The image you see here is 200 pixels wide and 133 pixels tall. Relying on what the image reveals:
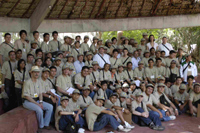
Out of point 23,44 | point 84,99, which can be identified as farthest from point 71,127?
point 23,44

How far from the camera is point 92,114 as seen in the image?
6.23 metres

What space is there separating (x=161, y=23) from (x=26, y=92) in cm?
866

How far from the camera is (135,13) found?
11859 mm

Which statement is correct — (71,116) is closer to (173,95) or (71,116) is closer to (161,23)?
(173,95)

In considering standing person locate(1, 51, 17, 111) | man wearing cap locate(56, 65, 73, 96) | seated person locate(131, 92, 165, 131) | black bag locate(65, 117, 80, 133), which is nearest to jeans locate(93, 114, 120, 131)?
black bag locate(65, 117, 80, 133)

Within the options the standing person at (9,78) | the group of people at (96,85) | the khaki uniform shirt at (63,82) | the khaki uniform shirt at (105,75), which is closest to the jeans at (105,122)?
the group of people at (96,85)

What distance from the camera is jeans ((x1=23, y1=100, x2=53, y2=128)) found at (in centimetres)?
582

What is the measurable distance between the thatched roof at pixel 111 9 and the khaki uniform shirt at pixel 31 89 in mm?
4622

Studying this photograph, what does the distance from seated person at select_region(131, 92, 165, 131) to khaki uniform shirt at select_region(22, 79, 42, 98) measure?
2843mm

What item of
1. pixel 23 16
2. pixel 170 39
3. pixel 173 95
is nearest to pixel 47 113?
pixel 173 95

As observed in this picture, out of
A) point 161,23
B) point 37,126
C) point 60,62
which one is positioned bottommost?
point 37,126

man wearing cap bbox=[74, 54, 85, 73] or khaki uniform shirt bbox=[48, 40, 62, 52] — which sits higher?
khaki uniform shirt bbox=[48, 40, 62, 52]

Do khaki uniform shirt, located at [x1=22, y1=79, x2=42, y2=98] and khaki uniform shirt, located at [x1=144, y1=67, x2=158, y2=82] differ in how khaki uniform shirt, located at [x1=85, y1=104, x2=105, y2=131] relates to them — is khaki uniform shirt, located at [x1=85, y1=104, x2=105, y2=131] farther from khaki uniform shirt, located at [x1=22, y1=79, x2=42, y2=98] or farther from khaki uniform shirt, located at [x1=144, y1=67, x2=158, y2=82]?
khaki uniform shirt, located at [x1=144, y1=67, x2=158, y2=82]

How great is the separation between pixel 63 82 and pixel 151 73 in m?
3.91
